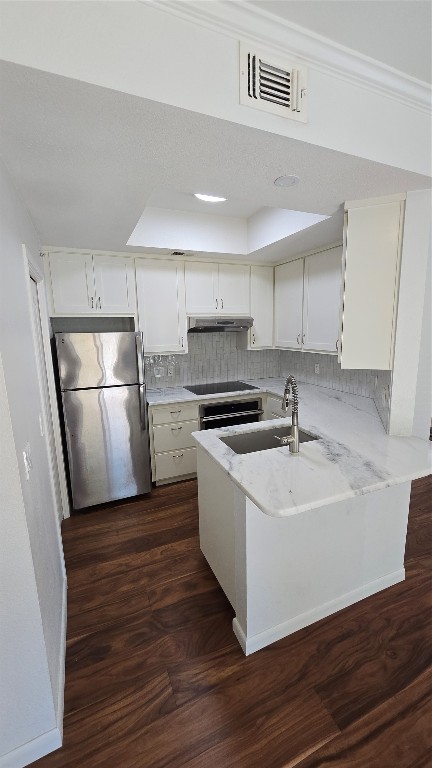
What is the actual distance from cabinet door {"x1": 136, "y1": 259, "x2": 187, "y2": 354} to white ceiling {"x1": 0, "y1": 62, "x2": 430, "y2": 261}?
35.6 inches

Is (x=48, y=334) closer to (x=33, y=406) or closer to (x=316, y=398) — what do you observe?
(x=33, y=406)

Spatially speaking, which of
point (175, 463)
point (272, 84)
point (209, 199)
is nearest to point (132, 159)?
point (272, 84)

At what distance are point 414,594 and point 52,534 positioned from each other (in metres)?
2.15

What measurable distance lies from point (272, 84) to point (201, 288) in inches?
85.4

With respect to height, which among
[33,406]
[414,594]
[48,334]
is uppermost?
[48,334]

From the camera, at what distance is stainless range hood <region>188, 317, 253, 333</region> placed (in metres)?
3.22

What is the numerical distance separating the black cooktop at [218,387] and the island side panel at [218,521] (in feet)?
4.48

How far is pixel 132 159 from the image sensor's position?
134 centimetres

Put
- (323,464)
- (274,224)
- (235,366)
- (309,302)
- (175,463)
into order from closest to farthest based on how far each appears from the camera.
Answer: (323,464) → (274,224) → (309,302) → (175,463) → (235,366)

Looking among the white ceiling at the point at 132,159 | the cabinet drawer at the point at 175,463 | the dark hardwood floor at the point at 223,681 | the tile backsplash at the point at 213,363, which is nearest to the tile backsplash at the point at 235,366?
the tile backsplash at the point at 213,363

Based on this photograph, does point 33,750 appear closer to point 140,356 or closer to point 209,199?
point 140,356

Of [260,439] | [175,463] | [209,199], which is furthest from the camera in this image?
[175,463]

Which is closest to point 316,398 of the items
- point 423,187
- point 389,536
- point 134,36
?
point 389,536

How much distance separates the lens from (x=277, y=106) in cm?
114
